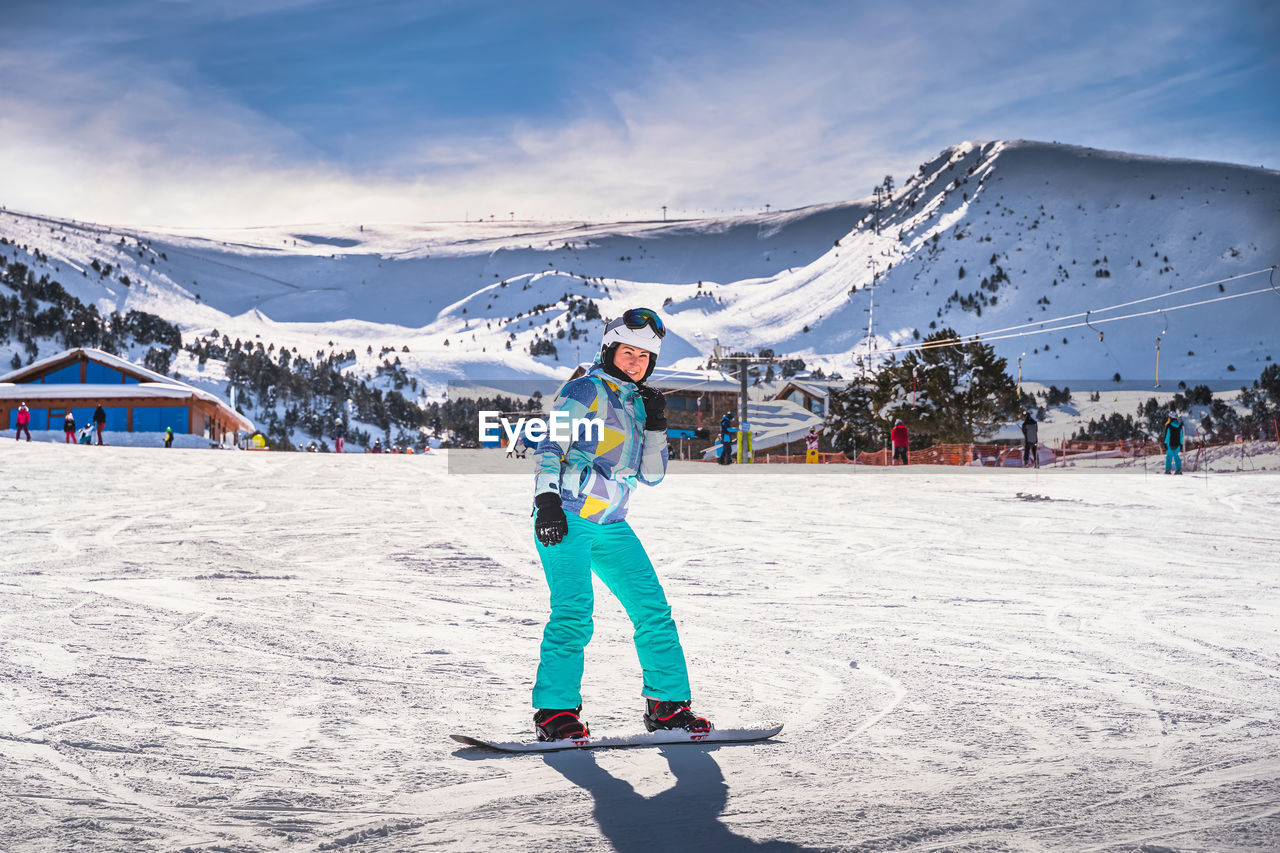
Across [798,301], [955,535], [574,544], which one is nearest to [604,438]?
[574,544]

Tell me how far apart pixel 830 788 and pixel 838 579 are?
5181 mm

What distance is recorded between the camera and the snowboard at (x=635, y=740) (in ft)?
12.2

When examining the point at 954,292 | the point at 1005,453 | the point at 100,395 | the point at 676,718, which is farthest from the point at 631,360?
the point at 954,292

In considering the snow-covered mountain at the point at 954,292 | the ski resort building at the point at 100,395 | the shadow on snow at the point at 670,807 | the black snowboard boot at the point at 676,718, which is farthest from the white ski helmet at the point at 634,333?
the snow-covered mountain at the point at 954,292

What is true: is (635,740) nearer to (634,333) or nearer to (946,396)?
(634,333)

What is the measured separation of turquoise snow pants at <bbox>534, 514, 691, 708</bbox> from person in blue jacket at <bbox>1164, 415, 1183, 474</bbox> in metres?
21.4

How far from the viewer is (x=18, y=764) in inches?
138

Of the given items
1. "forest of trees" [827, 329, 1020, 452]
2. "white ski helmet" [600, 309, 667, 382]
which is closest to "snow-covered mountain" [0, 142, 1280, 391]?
"forest of trees" [827, 329, 1020, 452]

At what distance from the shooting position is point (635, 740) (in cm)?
383

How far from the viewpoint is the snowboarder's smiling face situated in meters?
3.88

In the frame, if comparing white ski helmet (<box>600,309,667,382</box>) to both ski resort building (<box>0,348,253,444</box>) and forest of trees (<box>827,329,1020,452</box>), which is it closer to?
forest of trees (<box>827,329,1020,452</box>)

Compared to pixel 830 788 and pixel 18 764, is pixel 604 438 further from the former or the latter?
pixel 18 764

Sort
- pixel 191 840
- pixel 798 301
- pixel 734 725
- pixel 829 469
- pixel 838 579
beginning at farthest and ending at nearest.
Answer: pixel 798 301 < pixel 829 469 < pixel 838 579 < pixel 734 725 < pixel 191 840

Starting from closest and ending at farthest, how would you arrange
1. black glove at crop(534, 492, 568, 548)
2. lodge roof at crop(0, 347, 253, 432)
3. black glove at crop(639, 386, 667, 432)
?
black glove at crop(534, 492, 568, 548), black glove at crop(639, 386, 667, 432), lodge roof at crop(0, 347, 253, 432)
